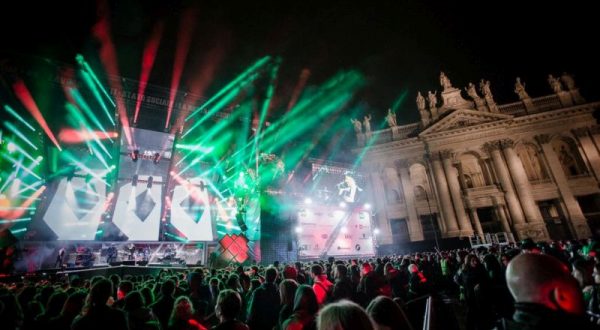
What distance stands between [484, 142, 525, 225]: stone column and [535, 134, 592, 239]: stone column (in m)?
3.88

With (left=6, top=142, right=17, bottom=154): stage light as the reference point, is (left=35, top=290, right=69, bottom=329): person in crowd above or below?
below

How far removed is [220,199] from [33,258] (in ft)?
37.5

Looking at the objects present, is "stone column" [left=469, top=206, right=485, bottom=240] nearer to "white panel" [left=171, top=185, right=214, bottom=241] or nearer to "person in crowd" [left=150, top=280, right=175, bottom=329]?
"white panel" [left=171, top=185, right=214, bottom=241]

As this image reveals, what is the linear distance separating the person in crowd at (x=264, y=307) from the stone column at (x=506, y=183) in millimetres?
30489

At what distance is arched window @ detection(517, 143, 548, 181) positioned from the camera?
90.0 feet

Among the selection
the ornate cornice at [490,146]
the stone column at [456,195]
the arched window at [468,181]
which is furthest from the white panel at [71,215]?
the ornate cornice at [490,146]

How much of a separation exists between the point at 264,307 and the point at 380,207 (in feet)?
88.4

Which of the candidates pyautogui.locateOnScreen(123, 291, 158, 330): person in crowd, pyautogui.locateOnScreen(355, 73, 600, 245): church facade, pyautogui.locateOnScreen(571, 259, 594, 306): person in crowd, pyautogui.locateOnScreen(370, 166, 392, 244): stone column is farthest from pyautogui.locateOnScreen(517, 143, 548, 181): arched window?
pyautogui.locateOnScreen(123, 291, 158, 330): person in crowd

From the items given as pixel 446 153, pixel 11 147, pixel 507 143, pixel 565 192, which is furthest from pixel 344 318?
pixel 565 192

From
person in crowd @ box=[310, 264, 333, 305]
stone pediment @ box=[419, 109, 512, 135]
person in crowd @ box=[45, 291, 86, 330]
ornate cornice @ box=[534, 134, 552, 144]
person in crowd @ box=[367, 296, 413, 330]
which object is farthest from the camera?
stone pediment @ box=[419, 109, 512, 135]

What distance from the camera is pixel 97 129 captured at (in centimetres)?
1680

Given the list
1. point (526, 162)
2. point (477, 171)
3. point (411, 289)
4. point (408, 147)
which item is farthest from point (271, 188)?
point (526, 162)

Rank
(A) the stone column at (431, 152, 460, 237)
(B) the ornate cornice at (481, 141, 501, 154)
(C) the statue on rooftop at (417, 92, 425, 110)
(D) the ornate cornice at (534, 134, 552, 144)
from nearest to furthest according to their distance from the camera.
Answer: (A) the stone column at (431, 152, 460, 237), (D) the ornate cornice at (534, 134, 552, 144), (B) the ornate cornice at (481, 141, 501, 154), (C) the statue on rooftop at (417, 92, 425, 110)

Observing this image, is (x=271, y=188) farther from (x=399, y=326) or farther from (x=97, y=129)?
(x=399, y=326)
